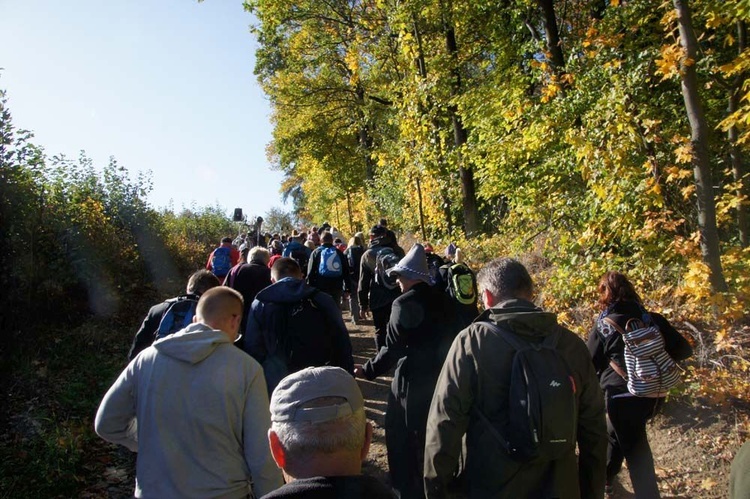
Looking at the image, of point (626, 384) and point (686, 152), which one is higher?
point (686, 152)

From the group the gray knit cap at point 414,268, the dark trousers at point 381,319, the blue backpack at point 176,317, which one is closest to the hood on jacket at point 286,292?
the blue backpack at point 176,317

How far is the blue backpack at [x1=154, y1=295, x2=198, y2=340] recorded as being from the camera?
418 centimetres

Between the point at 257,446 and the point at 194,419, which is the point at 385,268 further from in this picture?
the point at 194,419

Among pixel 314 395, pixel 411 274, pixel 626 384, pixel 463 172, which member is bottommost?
pixel 626 384

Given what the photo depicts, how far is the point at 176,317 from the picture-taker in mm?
4277

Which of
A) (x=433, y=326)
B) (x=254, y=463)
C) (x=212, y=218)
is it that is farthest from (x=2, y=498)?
(x=212, y=218)

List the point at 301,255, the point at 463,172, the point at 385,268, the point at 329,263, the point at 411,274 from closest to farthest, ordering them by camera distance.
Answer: the point at 411,274 → the point at 385,268 → the point at 329,263 → the point at 301,255 → the point at 463,172

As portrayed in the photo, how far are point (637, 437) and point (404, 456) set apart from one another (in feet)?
5.68

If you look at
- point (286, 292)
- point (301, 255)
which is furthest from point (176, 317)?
point (301, 255)

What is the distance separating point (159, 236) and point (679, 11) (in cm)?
1332

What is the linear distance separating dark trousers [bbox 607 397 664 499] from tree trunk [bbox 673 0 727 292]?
2603mm

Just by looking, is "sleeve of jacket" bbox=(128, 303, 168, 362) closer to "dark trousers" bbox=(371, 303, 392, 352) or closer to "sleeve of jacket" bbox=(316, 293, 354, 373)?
"sleeve of jacket" bbox=(316, 293, 354, 373)

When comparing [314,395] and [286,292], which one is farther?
[286,292]

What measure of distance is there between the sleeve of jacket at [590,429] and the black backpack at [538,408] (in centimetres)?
20
